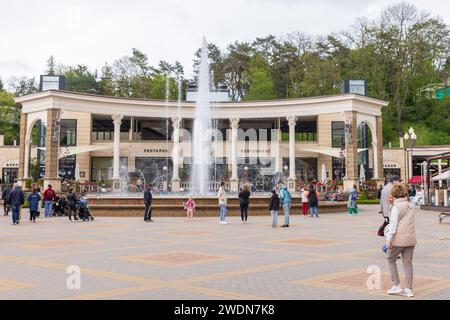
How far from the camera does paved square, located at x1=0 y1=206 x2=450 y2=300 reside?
7188 millimetres

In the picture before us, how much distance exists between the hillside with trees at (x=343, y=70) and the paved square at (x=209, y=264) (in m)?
54.3

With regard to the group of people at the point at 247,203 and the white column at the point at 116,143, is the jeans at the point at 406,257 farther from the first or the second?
the white column at the point at 116,143

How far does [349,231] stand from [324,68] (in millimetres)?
54051

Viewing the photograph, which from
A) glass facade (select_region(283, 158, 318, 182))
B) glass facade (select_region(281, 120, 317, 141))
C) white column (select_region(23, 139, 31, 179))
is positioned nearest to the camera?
white column (select_region(23, 139, 31, 179))

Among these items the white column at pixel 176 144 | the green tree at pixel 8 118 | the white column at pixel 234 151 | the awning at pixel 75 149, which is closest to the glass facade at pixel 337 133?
the white column at pixel 234 151

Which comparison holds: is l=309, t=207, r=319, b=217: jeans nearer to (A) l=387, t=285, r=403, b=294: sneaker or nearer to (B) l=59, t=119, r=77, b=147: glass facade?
(A) l=387, t=285, r=403, b=294: sneaker

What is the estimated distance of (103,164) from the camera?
55.3 metres

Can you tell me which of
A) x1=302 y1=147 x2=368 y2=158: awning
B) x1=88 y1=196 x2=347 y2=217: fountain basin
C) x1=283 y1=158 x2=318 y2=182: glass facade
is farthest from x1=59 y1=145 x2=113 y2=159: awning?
x1=88 y1=196 x2=347 y2=217: fountain basin

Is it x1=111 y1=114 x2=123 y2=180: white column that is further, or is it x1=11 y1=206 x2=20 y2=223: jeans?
x1=111 y1=114 x2=123 y2=180: white column

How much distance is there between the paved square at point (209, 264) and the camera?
719 cm

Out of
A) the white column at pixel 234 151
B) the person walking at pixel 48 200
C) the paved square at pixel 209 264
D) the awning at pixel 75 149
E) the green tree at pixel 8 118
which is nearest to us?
the paved square at pixel 209 264

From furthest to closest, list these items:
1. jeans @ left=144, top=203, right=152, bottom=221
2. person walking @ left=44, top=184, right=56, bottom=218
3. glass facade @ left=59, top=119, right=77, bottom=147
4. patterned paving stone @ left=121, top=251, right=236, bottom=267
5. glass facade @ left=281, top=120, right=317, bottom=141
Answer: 1. glass facade @ left=281, top=120, right=317, bottom=141
2. glass facade @ left=59, top=119, right=77, bottom=147
3. person walking @ left=44, top=184, right=56, bottom=218
4. jeans @ left=144, top=203, right=152, bottom=221
5. patterned paving stone @ left=121, top=251, right=236, bottom=267

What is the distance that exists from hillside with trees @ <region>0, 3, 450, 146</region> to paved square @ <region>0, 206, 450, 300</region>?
54322 millimetres
